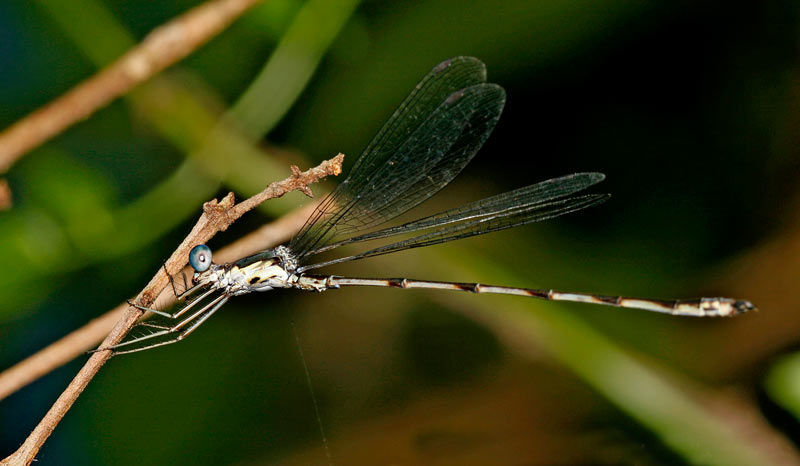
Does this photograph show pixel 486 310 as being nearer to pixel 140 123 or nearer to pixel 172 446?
pixel 172 446

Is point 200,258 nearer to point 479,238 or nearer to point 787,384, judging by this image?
point 479,238

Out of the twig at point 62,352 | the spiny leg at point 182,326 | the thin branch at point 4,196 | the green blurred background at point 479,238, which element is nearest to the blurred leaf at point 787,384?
the green blurred background at point 479,238

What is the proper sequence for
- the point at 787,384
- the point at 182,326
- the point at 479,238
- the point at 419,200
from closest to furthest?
the point at 182,326 < the point at 787,384 < the point at 419,200 < the point at 479,238

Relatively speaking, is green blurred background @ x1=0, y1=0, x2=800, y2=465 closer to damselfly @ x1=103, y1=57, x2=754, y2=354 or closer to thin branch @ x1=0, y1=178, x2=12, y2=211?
thin branch @ x1=0, y1=178, x2=12, y2=211

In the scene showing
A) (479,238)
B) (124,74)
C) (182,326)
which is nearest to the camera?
(182,326)

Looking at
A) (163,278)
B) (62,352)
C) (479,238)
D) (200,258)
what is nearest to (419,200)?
(479,238)

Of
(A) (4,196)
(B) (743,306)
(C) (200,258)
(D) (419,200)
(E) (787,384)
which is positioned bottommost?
(E) (787,384)

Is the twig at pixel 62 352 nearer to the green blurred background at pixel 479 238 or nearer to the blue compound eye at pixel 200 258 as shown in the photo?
the blue compound eye at pixel 200 258
